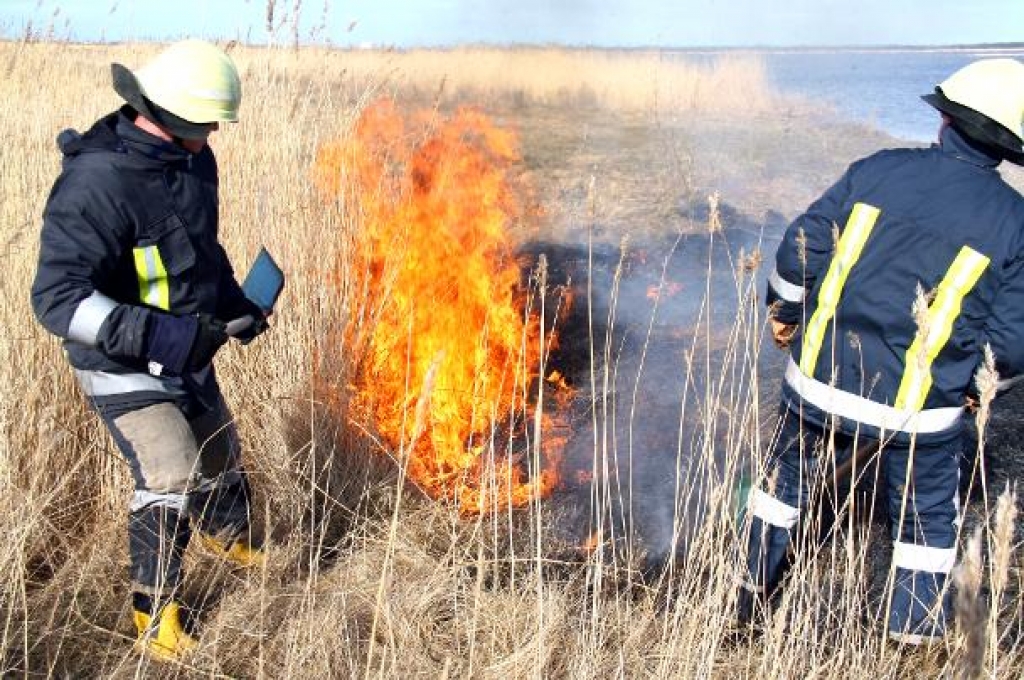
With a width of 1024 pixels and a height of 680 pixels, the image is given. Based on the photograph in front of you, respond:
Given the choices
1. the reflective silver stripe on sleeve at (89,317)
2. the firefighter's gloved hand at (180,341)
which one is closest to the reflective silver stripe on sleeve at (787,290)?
the firefighter's gloved hand at (180,341)

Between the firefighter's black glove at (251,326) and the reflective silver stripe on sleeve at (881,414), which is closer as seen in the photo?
the firefighter's black glove at (251,326)

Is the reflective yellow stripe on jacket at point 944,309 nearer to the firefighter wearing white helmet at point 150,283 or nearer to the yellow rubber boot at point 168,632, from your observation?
the firefighter wearing white helmet at point 150,283

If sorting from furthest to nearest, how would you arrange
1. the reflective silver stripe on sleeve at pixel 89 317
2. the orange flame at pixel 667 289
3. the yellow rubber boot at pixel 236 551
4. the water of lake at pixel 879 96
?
the water of lake at pixel 879 96 < the orange flame at pixel 667 289 < the yellow rubber boot at pixel 236 551 < the reflective silver stripe on sleeve at pixel 89 317

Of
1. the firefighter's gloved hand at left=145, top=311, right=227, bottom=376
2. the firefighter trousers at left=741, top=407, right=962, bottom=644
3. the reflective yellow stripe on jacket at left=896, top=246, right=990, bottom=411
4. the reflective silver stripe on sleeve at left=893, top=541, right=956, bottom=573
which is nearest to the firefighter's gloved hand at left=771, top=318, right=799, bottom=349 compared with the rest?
the firefighter trousers at left=741, top=407, right=962, bottom=644

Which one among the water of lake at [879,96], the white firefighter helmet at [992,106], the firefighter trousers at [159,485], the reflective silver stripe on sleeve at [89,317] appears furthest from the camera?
the water of lake at [879,96]

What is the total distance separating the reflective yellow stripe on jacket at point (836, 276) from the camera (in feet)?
9.39

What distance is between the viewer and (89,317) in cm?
235

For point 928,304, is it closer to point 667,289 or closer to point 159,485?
point 159,485

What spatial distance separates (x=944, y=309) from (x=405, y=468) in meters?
1.89

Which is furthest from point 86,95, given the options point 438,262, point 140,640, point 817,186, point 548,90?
point 548,90

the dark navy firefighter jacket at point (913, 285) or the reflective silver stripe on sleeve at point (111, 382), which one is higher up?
the dark navy firefighter jacket at point (913, 285)

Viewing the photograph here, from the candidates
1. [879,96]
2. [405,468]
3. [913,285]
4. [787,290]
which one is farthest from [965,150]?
[879,96]

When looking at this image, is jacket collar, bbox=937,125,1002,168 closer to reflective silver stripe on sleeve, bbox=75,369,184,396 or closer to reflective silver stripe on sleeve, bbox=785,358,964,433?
reflective silver stripe on sleeve, bbox=785,358,964,433

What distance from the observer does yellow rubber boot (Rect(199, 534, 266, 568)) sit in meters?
3.09
